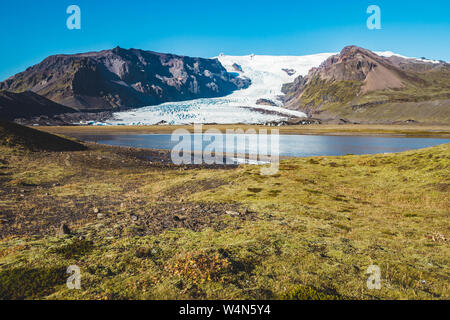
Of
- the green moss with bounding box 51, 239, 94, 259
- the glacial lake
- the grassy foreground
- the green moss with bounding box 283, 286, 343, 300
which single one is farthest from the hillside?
the green moss with bounding box 283, 286, 343, 300

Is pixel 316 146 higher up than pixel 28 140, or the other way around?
pixel 28 140

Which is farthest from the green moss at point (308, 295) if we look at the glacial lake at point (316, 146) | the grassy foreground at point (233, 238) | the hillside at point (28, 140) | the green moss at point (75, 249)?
the glacial lake at point (316, 146)

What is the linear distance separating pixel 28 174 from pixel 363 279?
43880 millimetres

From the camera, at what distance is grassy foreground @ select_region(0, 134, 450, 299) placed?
10.1m

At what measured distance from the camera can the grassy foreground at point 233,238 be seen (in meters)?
10.1

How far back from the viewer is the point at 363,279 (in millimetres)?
11016

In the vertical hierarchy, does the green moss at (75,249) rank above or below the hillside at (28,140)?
below

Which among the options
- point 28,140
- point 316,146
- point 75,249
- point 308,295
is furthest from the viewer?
point 316,146

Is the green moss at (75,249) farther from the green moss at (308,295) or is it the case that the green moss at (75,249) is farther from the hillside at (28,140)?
the hillside at (28,140)

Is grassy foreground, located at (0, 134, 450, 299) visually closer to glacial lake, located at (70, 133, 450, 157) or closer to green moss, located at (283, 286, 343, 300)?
green moss, located at (283, 286, 343, 300)

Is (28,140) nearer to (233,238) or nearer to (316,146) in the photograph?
(233,238)

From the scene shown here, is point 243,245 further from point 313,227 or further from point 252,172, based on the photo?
point 252,172

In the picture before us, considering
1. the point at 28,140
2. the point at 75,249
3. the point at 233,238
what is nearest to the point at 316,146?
the point at 28,140

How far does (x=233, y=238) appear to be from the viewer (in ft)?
50.6
